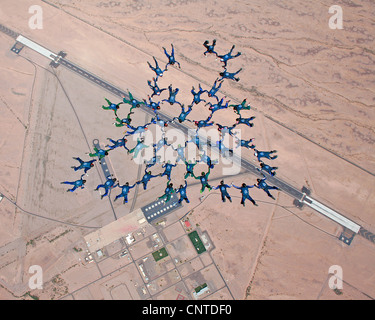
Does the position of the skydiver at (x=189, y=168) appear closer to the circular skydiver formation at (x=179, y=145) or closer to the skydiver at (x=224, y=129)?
the circular skydiver formation at (x=179, y=145)

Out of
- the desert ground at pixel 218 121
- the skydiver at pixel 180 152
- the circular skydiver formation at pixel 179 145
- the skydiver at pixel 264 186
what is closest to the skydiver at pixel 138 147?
the circular skydiver formation at pixel 179 145

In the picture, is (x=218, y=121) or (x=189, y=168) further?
(x=218, y=121)

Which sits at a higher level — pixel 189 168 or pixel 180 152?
pixel 180 152

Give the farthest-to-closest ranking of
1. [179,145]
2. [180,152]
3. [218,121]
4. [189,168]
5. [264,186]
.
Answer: [218,121], [179,145], [180,152], [189,168], [264,186]

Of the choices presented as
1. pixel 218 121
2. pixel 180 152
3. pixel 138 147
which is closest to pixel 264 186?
pixel 218 121

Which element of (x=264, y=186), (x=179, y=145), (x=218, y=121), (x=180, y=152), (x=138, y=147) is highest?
(x=218, y=121)

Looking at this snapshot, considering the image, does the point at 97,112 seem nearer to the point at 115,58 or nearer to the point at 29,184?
the point at 115,58

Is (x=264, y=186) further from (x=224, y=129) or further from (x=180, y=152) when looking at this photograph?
(x=180, y=152)

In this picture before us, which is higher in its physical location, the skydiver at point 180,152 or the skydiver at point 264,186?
the skydiver at point 180,152

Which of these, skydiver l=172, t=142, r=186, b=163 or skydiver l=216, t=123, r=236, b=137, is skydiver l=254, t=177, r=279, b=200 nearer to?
skydiver l=216, t=123, r=236, b=137
